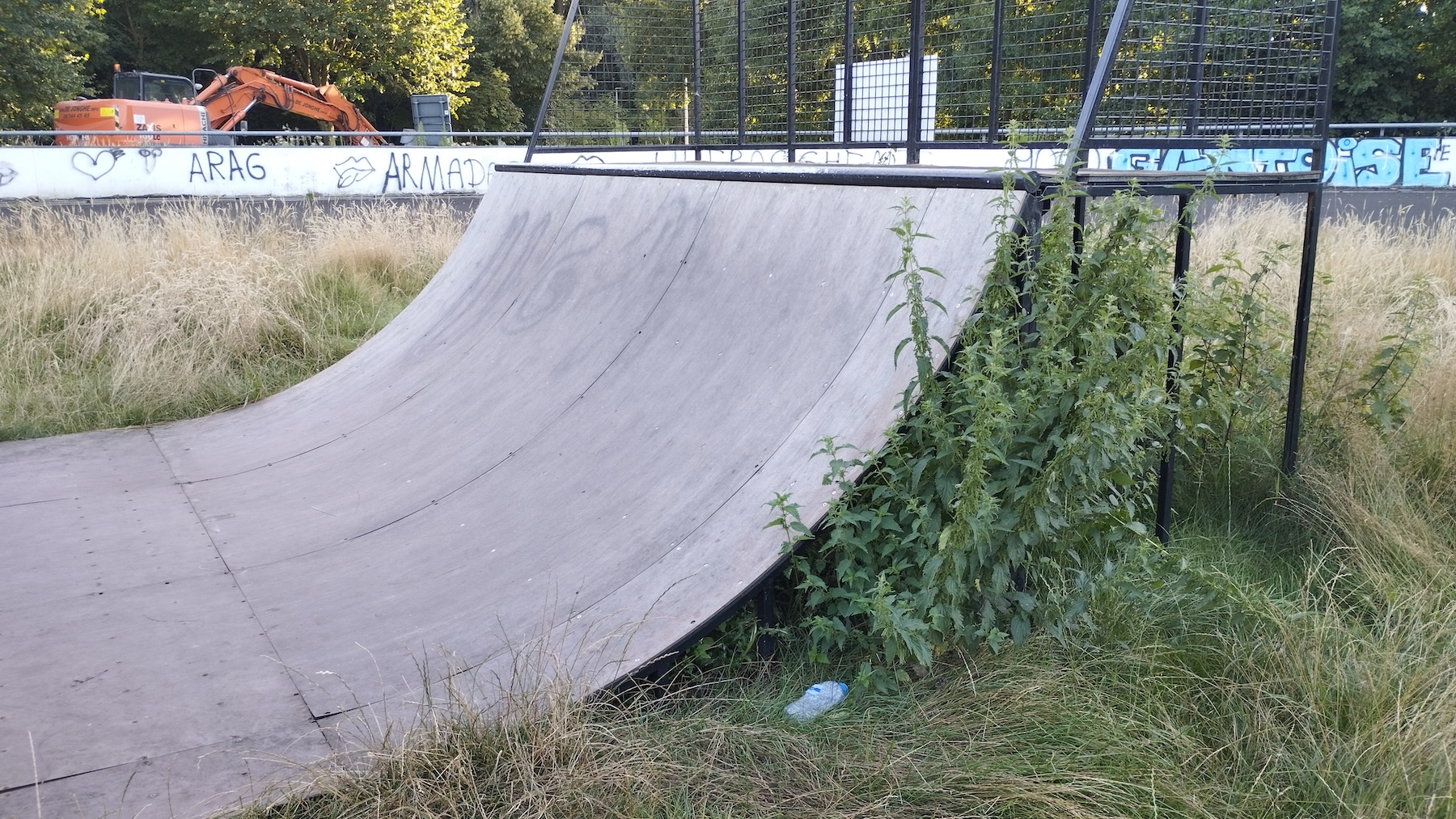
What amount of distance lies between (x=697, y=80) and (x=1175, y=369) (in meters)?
5.33

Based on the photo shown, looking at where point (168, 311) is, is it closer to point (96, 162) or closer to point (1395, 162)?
point (96, 162)

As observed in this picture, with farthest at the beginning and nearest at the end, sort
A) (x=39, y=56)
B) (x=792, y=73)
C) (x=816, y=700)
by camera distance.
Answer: (x=39, y=56), (x=792, y=73), (x=816, y=700)

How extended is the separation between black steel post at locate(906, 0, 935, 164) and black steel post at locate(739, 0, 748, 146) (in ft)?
6.91

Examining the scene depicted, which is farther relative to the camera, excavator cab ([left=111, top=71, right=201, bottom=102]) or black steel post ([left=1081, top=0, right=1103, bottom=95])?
excavator cab ([left=111, top=71, right=201, bottom=102])

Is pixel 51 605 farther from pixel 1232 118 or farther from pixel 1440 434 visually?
pixel 1440 434

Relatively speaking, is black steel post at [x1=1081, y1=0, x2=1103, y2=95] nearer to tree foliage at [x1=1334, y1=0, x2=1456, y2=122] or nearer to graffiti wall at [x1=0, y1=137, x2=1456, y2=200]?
graffiti wall at [x1=0, y1=137, x2=1456, y2=200]

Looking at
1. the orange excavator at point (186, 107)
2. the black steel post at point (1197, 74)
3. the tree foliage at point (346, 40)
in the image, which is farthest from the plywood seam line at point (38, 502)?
the tree foliage at point (346, 40)

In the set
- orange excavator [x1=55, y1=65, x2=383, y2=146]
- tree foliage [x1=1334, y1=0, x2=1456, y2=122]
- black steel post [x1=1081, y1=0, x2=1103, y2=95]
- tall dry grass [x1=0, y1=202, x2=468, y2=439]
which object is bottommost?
tall dry grass [x1=0, y1=202, x2=468, y2=439]

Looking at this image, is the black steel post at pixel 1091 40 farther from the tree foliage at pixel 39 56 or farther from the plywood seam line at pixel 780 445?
the tree foliage at pixel 39 56

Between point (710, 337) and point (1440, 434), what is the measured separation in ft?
10.6

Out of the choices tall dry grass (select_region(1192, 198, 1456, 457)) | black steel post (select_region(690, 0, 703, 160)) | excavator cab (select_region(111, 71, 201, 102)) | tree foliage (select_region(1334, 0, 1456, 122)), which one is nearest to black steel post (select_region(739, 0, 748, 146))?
black steel post (select_region(690, 0, 703, 160))

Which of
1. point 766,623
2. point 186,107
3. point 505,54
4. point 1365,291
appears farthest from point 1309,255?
point 505,54

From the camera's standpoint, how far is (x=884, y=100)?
22.4ft

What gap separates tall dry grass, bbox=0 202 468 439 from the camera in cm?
727
